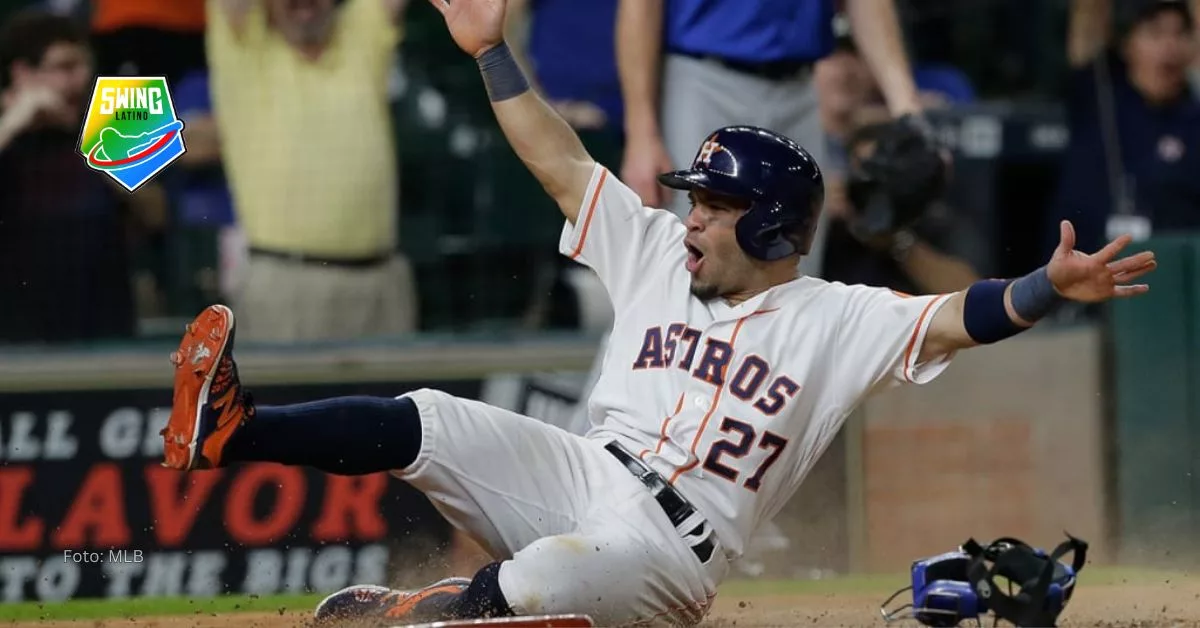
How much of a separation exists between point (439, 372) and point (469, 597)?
2.62m

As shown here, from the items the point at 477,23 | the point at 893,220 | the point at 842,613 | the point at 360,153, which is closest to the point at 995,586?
the point at 842,613

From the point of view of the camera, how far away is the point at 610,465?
481 cm

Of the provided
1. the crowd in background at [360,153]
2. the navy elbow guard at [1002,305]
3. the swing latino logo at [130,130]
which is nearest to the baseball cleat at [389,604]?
the navy elbow guard at [1002,305]

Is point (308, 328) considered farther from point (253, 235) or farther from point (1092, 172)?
point (1092, 172)

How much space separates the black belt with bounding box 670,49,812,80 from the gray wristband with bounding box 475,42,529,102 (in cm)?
184

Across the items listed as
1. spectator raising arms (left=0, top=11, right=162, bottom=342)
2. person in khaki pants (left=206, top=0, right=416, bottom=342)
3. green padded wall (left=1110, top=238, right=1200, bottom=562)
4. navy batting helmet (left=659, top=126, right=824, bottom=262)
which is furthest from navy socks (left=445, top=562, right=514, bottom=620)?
green padded wall (left=1110, top=238, right=1200, bottom=562)

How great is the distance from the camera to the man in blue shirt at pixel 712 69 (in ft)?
22.1

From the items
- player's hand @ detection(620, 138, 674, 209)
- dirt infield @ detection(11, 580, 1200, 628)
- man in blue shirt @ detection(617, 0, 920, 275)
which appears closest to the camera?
dirt infield @ detection(11, 580, 1200, 628)

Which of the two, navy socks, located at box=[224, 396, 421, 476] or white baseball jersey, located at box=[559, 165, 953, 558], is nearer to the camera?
navy socks, located at box=[224, 396, 421, 476]

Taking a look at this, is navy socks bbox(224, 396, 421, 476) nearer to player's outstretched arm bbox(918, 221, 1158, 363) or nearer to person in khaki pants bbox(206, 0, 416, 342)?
player's outstretched arm bbox(918, 221, 1158, 363)

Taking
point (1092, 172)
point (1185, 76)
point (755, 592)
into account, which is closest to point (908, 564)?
point (755, 592)

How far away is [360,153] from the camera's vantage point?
728 centimetres

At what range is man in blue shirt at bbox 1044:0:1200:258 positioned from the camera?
7793 millimetres

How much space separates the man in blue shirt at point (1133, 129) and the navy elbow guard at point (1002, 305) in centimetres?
329
